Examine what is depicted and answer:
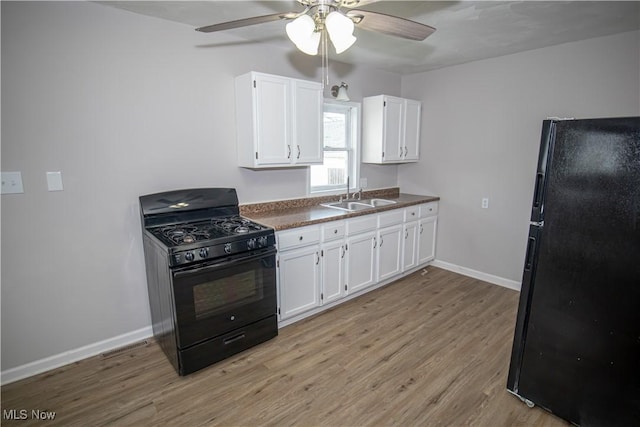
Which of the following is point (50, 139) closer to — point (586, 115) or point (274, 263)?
point (274, 263)

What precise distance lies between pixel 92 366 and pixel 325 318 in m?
1.80

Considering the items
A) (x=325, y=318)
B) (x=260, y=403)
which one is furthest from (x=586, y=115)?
(x=260, y=403)

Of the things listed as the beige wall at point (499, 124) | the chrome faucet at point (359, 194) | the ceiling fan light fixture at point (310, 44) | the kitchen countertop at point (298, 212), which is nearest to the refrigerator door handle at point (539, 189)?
the ceiling fan light fixture at point (310, 44)

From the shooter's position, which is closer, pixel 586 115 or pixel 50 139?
pixel 50 139

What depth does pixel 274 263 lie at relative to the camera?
255cm

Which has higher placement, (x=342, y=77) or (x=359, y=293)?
(x=342, y=77)

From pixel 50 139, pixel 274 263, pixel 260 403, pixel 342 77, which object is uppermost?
pixel 342 77

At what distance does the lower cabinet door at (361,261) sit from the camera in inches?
127

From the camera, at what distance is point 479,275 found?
393cm

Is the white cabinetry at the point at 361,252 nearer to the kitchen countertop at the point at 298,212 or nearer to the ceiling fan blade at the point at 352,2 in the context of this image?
the kitchen countertop at the point at 298,212

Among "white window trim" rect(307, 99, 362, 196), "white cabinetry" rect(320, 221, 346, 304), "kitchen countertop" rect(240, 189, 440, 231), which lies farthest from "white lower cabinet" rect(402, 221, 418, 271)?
"white cabinetry" rect(320, 221, 346, 304)

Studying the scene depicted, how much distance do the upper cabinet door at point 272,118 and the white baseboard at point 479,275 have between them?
2.54 meters

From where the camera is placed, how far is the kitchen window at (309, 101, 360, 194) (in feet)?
12.4

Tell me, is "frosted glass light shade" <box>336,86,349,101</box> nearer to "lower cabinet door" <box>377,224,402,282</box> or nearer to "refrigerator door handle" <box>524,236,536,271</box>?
"lower cabinet door" <box>377,224,402,282</box>
